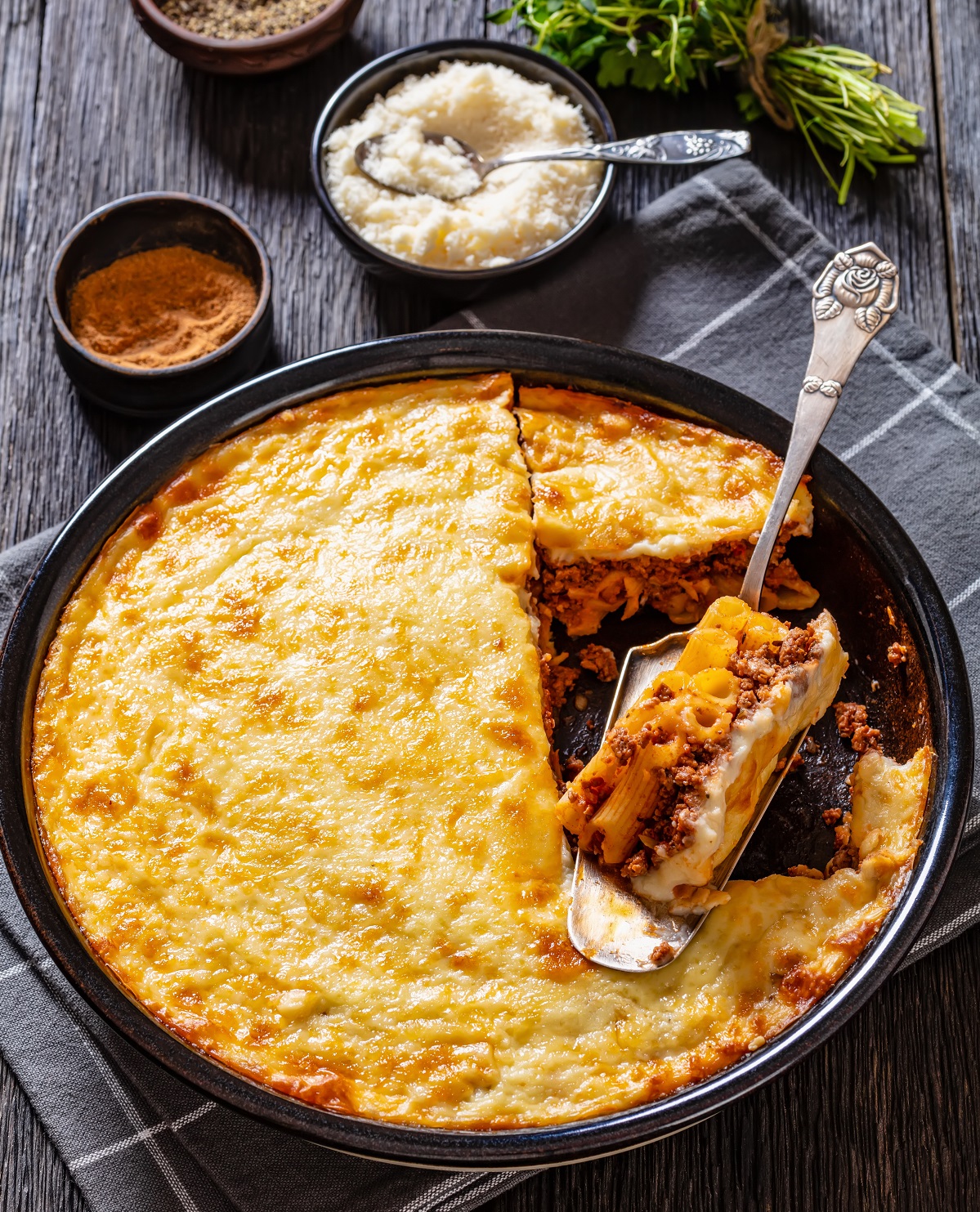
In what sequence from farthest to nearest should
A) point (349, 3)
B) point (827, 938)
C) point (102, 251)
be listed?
point (349, 3)
point (102, 251)
point (827, 938)

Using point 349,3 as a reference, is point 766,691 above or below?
below

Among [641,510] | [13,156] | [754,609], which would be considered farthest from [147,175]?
[754,609]

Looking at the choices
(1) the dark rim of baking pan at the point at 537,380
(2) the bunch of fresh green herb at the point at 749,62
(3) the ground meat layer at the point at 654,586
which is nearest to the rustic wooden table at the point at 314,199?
(2) the bunch of fresh green herb at the point at 749,62

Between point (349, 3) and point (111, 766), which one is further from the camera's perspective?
point (349, 3)

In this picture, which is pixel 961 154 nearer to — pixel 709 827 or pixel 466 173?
pixel 466 173

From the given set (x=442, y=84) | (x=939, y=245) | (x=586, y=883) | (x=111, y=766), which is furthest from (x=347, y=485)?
(x=939, y=245)

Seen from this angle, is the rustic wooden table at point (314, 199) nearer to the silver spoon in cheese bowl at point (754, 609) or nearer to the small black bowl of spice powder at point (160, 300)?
the small black bowl of spice powder at point (160, 300)

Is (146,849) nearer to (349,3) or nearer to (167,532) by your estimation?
(167,532)
